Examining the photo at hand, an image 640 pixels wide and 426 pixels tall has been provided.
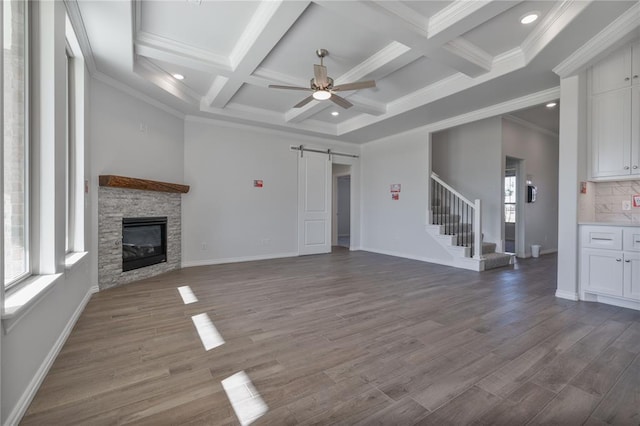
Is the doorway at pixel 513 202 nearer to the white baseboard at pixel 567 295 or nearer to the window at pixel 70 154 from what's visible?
the white baseboard at pixel 567 295

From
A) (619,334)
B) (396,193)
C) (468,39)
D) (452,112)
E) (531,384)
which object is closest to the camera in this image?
(531,384)

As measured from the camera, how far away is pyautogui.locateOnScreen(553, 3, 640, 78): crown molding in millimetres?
2824

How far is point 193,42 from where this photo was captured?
12.2 ft

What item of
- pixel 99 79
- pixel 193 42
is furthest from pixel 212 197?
pixel 193 42

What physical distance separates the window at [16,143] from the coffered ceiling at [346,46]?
3.22ft

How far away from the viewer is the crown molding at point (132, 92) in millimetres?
3990

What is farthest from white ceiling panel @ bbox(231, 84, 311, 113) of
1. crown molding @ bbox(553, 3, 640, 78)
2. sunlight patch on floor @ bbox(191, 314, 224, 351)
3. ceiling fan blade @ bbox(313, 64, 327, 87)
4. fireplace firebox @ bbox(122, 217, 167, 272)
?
sunlight patch on floor @ bbox(191, 314, 224, 351)

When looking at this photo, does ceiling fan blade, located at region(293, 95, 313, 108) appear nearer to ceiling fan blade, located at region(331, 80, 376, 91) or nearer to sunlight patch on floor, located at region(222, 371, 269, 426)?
ceiling fan blade, located at region(331, 80, 376, 91)

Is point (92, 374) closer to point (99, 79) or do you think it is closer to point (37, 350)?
point (37, 350)

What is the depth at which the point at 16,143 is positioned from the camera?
2.00 meters

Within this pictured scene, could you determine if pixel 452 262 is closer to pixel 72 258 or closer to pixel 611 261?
pixel 611 261

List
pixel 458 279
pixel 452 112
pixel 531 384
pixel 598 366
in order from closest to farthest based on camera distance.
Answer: pixel 531 384
pixel 598 366
pixel 458 279
pixel 452 112

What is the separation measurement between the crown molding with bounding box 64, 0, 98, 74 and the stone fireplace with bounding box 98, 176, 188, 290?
4.73 feet

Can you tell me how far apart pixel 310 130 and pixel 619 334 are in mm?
5986
